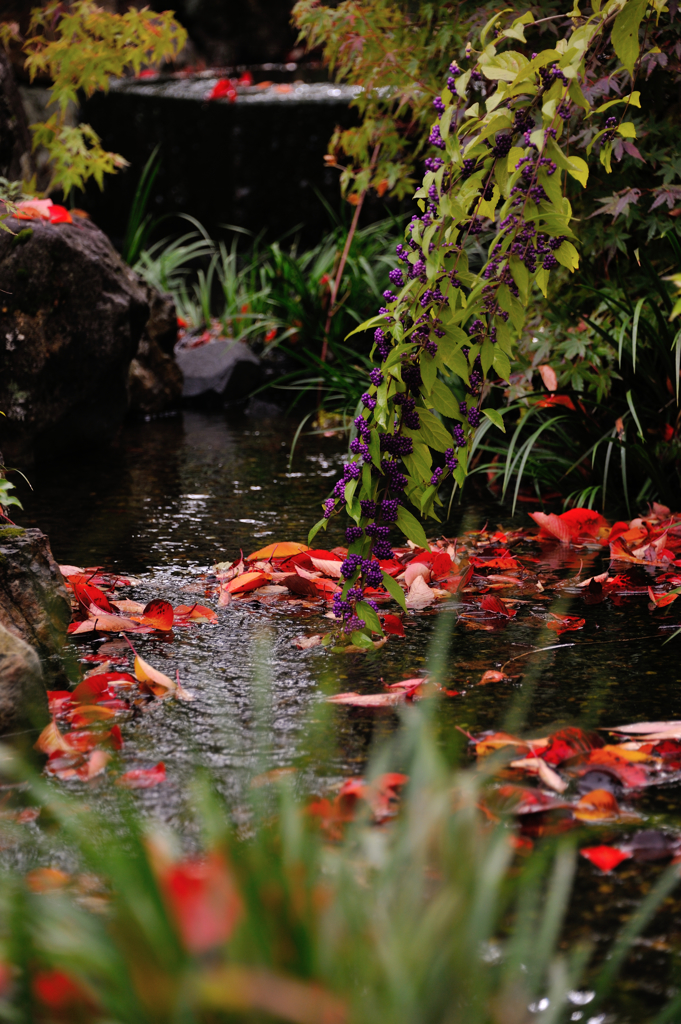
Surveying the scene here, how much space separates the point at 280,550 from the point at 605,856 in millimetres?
1598

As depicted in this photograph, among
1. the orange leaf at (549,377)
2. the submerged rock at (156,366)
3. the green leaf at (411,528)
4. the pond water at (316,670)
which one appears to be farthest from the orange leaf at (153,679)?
the submerged rock at (156,366)

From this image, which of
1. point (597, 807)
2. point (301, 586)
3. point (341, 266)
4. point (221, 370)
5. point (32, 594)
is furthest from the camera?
point (221, 370)

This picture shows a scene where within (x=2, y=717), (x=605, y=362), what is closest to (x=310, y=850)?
(x=2, y=717)

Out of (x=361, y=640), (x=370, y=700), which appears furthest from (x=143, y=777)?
(x=361, y=640)

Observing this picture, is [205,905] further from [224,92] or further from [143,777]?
[224,92]

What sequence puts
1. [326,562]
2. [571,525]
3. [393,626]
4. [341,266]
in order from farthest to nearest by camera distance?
1. [341,266]
2. [571,525]
3. [326,562]
4. [393,626]

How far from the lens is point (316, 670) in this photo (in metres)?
2.00

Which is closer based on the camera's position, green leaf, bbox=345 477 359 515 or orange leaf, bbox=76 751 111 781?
orange leaf, bbox=76 751 111 781

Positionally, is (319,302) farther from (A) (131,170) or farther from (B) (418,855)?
(B) (418,855)

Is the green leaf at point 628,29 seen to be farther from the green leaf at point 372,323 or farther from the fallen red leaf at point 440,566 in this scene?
the fallen red leaf at point 440,566

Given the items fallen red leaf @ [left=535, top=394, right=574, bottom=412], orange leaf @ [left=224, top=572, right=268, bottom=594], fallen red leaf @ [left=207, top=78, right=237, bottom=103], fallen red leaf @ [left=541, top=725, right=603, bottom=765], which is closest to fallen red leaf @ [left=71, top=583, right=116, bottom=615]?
orange leaf @ [left=224, top=572, right=268, bottom=594]

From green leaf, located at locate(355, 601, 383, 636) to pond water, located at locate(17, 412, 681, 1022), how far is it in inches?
4.0

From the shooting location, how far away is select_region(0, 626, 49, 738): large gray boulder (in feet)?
5.31

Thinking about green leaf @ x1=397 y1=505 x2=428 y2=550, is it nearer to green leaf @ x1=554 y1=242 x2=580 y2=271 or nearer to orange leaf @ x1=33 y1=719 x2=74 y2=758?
green leaf @ x1=554 y1=242 x2=580 y2=271
